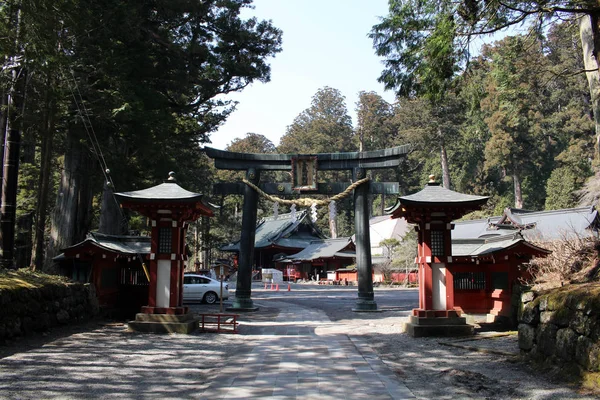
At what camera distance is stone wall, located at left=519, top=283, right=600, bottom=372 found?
21.6 ft

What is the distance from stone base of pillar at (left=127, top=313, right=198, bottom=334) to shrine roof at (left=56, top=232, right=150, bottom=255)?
2.49 metres

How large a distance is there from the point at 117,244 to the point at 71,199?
451 centimetres

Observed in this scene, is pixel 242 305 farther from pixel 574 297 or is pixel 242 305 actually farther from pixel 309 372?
pixel 574 297

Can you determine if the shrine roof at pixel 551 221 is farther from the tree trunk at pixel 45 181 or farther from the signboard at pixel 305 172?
the tree trunk at pixel 45 181

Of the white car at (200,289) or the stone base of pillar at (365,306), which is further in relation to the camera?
the white car at (200,289)

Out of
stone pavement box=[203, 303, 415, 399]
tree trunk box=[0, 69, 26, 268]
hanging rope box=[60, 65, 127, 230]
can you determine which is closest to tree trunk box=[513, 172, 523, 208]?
stone pavement box=[203, 303, 415, 399]

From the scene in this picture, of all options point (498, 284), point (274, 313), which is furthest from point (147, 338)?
point (498, 284)

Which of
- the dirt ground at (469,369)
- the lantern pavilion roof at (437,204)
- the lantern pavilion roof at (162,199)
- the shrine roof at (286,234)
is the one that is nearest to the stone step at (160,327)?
the lantern pavilion roof at (162,199)

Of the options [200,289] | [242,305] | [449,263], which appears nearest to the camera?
[449,263]

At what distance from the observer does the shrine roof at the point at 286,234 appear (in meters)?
49.4

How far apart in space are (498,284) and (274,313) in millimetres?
7611

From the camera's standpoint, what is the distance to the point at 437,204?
12141mm

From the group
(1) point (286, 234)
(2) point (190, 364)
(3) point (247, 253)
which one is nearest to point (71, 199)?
(3) point (247, 253)

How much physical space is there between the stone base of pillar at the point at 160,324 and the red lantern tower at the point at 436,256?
571 cm
